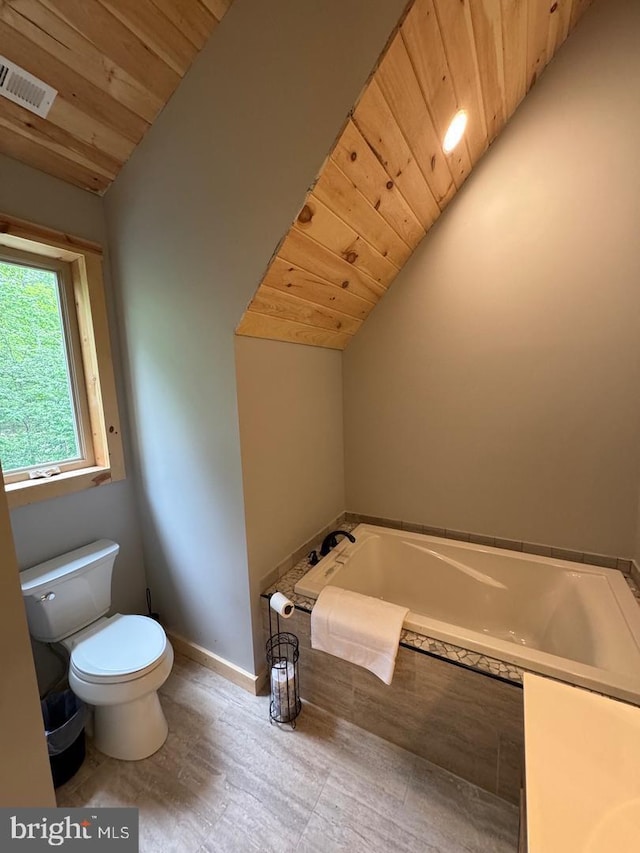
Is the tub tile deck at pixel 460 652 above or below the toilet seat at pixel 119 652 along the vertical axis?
above

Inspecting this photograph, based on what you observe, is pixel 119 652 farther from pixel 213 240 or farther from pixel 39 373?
pixel 213 240

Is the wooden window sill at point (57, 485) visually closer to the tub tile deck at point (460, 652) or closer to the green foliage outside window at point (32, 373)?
the green foliage outside window at point (32, 373)

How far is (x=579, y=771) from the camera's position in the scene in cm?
61

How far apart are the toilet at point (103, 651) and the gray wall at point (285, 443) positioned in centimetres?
50

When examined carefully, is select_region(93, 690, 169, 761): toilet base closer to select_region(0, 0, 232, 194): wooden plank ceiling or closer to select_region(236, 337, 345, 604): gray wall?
select_region(236, 337, 345, 604): gray wall

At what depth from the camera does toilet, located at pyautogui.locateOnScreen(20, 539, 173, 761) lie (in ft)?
4.34

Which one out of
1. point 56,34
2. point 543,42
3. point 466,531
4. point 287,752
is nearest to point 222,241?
point 56,34

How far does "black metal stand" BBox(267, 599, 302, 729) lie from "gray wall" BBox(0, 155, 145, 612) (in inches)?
35.8

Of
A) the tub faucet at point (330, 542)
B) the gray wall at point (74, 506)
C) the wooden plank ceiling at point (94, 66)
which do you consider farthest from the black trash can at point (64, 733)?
the wooden plank ceiling at point (94, 66)

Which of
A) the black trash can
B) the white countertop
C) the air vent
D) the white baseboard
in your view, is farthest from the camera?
the white baseboard

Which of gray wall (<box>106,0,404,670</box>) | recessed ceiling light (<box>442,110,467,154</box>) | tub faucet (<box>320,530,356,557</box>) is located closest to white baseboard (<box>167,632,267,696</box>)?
gray wall (<box>106,0,404,670</box>)

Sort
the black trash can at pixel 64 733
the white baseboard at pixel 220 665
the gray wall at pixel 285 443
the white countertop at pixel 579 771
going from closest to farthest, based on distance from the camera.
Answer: the white countertop at pixel 579 771, the black trash can at pixel 64 733, the gray wall at pixel 285 443, the white baseboard at pixel 220 665

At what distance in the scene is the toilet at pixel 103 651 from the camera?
1.32 meters

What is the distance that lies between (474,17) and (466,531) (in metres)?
2.12
